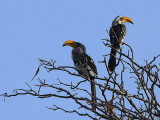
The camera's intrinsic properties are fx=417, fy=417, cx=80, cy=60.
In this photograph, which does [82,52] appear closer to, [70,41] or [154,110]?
[70,41]

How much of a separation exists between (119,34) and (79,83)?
3.17 metres

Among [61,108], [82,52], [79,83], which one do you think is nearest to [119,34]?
[82,52]

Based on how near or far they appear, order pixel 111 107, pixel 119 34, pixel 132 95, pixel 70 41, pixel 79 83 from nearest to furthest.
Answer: pixel 111 107 → pixel 132 95 → pixel 79 83 → pixel 119 34 → pixel 70 41

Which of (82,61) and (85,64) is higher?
(82,61)

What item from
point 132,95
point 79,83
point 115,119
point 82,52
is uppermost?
point 82,52

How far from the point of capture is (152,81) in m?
5.78

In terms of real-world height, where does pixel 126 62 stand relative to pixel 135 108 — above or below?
above

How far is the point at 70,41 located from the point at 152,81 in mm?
4487

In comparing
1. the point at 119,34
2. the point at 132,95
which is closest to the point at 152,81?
the point at 132,95

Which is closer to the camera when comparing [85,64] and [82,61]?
[85,64]

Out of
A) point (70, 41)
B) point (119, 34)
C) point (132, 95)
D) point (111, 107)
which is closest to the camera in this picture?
point (111, 107)

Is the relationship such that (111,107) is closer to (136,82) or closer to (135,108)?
(135,108)

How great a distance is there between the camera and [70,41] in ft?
32.9

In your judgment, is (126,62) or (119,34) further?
(119,34)
